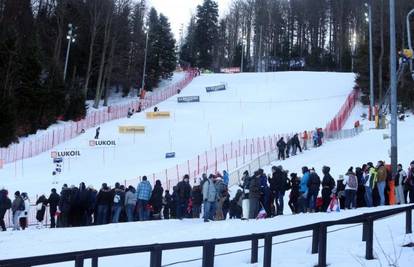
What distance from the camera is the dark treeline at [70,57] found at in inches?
1813

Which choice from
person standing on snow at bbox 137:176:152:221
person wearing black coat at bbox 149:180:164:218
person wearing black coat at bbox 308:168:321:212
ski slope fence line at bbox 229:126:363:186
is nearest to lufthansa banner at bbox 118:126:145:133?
ski slope fence line at bbox 229:126:363:186

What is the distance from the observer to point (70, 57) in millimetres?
64750

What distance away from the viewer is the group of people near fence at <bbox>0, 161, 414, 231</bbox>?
57.8 ft

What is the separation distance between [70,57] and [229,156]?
3383 centimetres

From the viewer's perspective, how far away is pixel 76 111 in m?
51.8

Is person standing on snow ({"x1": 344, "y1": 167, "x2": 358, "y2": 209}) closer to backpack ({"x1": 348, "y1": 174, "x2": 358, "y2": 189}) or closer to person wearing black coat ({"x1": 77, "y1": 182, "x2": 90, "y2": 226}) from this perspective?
backpack ({"x1": 348, "y1": 174, "x2": 358, "y2": 189})

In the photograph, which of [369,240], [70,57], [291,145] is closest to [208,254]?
[369,240]

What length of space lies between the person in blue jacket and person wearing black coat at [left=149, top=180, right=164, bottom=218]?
4.62 metres

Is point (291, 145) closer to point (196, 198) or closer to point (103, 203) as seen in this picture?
point (196, 198)

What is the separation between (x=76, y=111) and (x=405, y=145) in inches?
1178

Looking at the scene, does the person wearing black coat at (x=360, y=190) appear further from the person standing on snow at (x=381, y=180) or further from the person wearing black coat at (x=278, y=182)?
the person wearing black coat at (x=278, y=182)

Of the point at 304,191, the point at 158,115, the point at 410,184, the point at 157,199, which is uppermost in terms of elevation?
the point at 158,115

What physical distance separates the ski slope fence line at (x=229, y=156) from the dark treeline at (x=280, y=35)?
40.5 m

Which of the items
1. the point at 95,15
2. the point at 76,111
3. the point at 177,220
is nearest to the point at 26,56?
the point at 76,111
